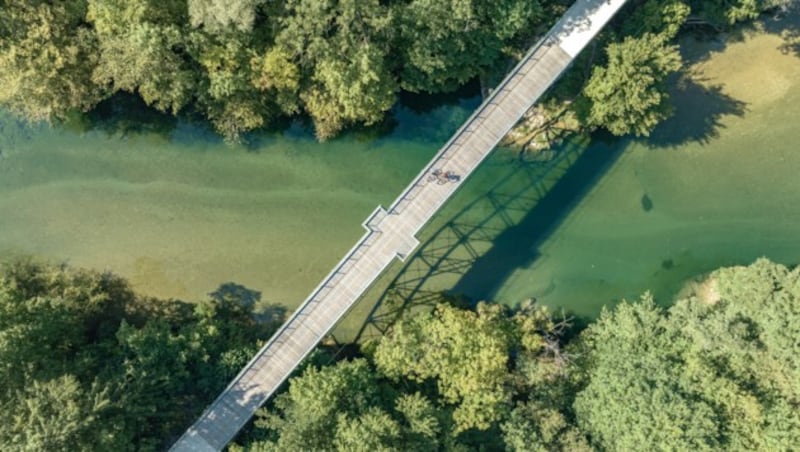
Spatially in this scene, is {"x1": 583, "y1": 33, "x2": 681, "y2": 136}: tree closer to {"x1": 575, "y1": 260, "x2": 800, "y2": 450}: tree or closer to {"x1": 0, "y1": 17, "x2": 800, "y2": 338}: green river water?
{"x1": 0, "y1": 17, "x2": 800, "y2": 338}: green river water

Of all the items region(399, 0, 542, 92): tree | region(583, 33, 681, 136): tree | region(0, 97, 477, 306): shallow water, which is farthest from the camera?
region(0, 97, 477, 306): shallow water

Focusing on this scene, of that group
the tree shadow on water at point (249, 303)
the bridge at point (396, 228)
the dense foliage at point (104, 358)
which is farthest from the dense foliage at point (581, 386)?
the tree shadow on water at point (249, 303)

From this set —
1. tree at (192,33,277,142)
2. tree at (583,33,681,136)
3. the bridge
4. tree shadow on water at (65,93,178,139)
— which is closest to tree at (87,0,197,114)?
tree at (192,33,277,142)

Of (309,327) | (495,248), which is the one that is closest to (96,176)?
(309,327)

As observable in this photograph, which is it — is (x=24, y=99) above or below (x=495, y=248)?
below

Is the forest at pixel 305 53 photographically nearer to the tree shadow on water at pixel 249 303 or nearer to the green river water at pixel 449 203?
the green river water at pixel 449 203

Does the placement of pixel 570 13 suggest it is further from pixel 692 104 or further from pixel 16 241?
pixel 16 241
